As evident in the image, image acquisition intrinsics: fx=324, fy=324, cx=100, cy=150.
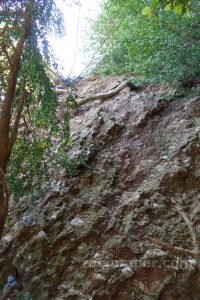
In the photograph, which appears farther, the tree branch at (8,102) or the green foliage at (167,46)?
the green foliage at (167,46)

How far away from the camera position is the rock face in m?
3.41

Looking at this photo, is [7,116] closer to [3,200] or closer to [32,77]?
[32,77]

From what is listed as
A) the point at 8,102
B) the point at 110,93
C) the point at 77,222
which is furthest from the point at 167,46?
the point at 77,222

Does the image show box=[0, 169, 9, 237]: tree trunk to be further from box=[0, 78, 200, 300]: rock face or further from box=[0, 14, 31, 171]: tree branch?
box=[0, 78, 200, 300]: rock face

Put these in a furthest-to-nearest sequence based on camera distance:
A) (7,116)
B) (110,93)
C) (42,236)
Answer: (110,93) → (42,236) → (7,116)

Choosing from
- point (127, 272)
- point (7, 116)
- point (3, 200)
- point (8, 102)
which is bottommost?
point (127, 272)

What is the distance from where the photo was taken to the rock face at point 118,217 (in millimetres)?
3412

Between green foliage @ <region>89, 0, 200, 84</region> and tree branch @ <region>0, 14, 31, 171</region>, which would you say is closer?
tree branch @ <region>0, 14, 31, 171</region>

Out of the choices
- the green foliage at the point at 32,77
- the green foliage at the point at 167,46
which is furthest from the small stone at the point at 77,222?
the green foliage at the point at 167,46

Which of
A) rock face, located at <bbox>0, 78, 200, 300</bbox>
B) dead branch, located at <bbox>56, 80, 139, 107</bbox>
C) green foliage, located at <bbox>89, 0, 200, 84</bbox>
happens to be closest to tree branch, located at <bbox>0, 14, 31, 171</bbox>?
rock face, located at <bbox>0, 78, 200, 300</bbox>

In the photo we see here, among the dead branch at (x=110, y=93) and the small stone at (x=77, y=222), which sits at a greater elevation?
the dead branch at (x=110, y=93)

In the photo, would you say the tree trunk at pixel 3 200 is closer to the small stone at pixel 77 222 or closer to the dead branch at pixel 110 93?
the small stone at pixel 77 222

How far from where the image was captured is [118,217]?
4090 mm

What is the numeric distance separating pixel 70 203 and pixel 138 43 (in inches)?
118
